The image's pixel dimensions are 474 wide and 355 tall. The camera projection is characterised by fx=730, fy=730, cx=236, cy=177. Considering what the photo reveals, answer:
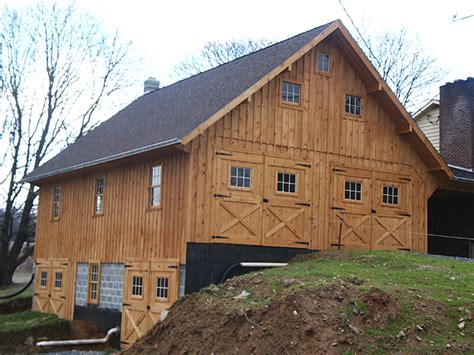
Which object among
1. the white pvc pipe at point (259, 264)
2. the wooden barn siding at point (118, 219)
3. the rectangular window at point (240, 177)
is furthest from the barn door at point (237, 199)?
the wooden barn siding at point (118, 219)

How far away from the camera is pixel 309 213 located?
1897 cm

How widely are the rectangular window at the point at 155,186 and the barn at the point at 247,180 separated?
51 mm

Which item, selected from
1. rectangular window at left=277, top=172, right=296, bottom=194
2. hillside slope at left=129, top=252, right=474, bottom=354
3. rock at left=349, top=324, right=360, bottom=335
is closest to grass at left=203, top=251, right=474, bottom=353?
hillside slope at left=129, top=252, right=474, bottom=354

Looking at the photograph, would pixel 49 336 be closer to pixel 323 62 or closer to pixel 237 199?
pixel 237 199

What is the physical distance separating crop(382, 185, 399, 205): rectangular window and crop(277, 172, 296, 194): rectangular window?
310 centimetres

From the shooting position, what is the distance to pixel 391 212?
20.5 m

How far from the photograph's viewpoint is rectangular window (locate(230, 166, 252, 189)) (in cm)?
1789

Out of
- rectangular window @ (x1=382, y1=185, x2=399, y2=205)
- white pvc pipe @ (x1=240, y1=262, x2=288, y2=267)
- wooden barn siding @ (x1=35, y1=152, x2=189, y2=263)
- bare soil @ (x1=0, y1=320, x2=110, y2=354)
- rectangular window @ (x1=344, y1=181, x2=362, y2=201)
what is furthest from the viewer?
rectangular window @ (x1=382, y1=185, x2=399, y2=205)

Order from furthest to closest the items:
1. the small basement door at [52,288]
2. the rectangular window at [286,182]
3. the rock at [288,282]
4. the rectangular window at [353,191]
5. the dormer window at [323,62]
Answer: the small basement door at [52,288], the rectangular window at [353,191], the dormer window at [323,62], the rectangular window at [286,182], the rock at [288,282]

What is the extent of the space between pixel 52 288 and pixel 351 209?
33.8 feet

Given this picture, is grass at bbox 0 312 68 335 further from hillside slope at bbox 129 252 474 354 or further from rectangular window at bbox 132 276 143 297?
hillside slope at bbox 129 252 474 354

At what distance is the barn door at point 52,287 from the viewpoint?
75.4 feet

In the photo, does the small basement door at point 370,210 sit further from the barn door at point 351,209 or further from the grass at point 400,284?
the grass at point 400,284

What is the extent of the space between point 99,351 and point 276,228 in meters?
5.51
